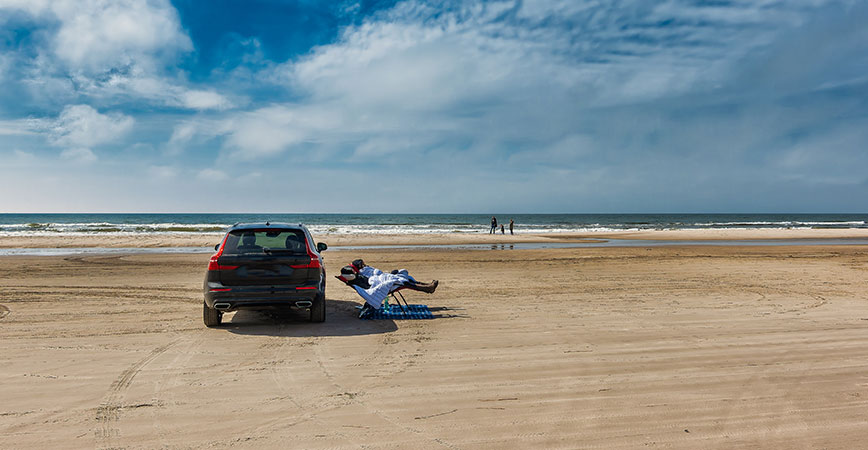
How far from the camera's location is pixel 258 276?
259 inches

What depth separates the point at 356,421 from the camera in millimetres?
3719

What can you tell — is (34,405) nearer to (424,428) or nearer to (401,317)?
(424,428)

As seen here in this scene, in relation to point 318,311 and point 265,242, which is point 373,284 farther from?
point 265,242

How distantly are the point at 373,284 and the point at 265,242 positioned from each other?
1.92 m

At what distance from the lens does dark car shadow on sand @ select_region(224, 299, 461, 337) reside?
6746mm

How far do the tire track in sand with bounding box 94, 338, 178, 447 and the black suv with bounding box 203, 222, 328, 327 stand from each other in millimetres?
1243

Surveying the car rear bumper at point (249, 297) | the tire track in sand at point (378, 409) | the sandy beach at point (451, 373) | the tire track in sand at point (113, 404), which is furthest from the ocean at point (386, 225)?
the tire track in sand at point (113, 404)

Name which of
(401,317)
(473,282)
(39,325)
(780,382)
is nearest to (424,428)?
(780,382)

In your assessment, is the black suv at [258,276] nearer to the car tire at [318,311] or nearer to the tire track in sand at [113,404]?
the car tire at [318,311]

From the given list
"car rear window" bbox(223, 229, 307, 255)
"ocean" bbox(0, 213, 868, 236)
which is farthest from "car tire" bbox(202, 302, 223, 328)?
"ocean" bbox(0, 213, 868, 236)

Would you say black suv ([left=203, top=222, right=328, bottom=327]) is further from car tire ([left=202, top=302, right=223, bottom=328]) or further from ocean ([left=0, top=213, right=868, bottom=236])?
ocean ([left=0, top=213, right=868, bottom=236])

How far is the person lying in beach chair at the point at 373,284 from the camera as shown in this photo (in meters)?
7.55

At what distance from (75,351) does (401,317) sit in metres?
4.43

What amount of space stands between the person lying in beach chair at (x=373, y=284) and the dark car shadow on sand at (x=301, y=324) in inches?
13.3
